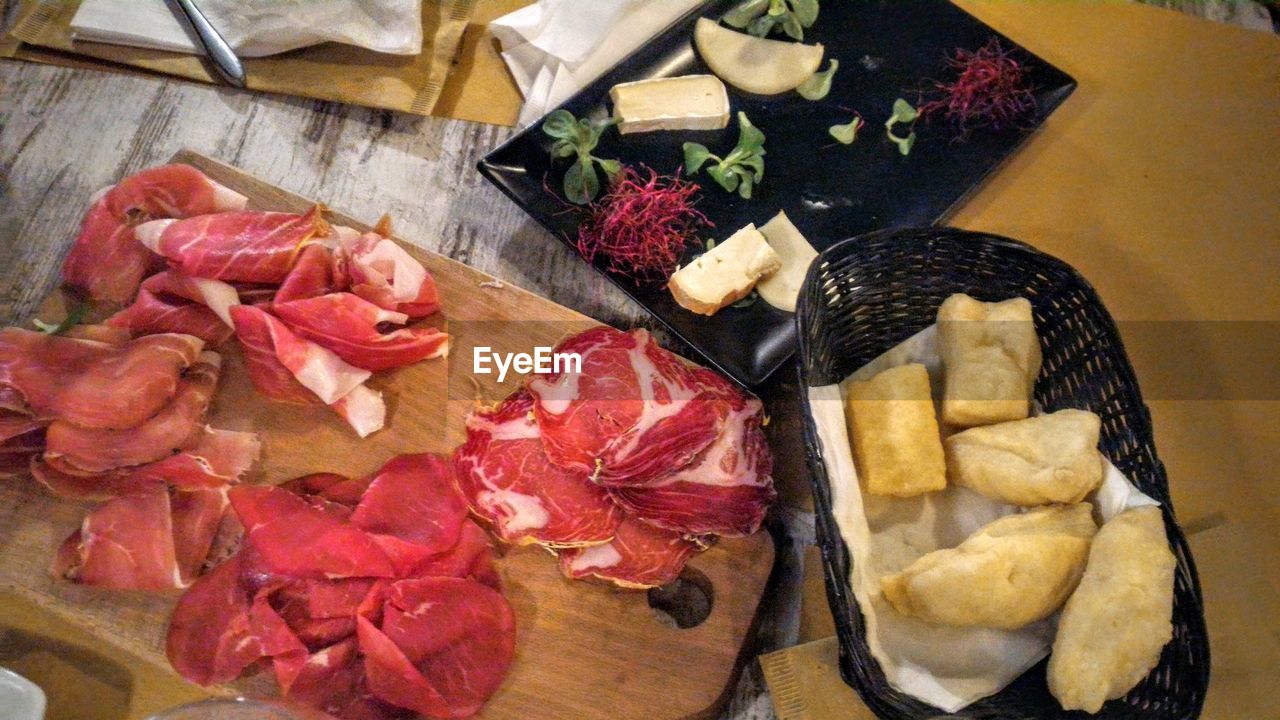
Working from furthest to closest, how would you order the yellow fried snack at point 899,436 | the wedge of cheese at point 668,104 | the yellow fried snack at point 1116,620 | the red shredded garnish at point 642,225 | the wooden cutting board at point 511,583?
the wedge of cheese at point 668,104 → the red shredded garnish at point 642,225 → the wooden cutting board at point 511,583 → the yellow fried snack at point 899,436 → the yellow fried snack at point 1116,620

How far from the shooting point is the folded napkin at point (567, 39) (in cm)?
140

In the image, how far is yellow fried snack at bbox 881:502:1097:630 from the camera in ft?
2.60

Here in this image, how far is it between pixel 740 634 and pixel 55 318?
3.59 ft

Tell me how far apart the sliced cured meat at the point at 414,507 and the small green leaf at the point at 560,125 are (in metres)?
0.55

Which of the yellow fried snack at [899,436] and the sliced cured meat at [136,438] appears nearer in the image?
the yellow fried snack at [899,436]

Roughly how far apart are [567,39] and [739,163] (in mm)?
387

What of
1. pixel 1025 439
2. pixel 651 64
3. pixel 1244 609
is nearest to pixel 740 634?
pixel 1025 439

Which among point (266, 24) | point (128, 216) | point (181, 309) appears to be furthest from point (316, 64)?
point (181, 309)

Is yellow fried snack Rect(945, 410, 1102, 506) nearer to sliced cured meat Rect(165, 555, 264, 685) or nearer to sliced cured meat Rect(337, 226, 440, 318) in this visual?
sliced cured meat Rect(337, 226, 440, 318)

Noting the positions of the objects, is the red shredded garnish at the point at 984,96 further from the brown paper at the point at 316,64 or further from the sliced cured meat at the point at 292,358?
the sliced cured meat at the point at 292,358

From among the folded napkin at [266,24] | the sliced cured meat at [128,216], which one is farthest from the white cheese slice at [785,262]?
the sliced cured meat at [128,216]

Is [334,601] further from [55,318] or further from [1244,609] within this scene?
[1244,609]

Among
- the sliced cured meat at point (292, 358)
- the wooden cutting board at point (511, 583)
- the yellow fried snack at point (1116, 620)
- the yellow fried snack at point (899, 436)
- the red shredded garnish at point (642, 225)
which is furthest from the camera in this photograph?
the red shredded garnish at point (642, 225)

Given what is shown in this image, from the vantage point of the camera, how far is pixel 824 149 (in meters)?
1.35
